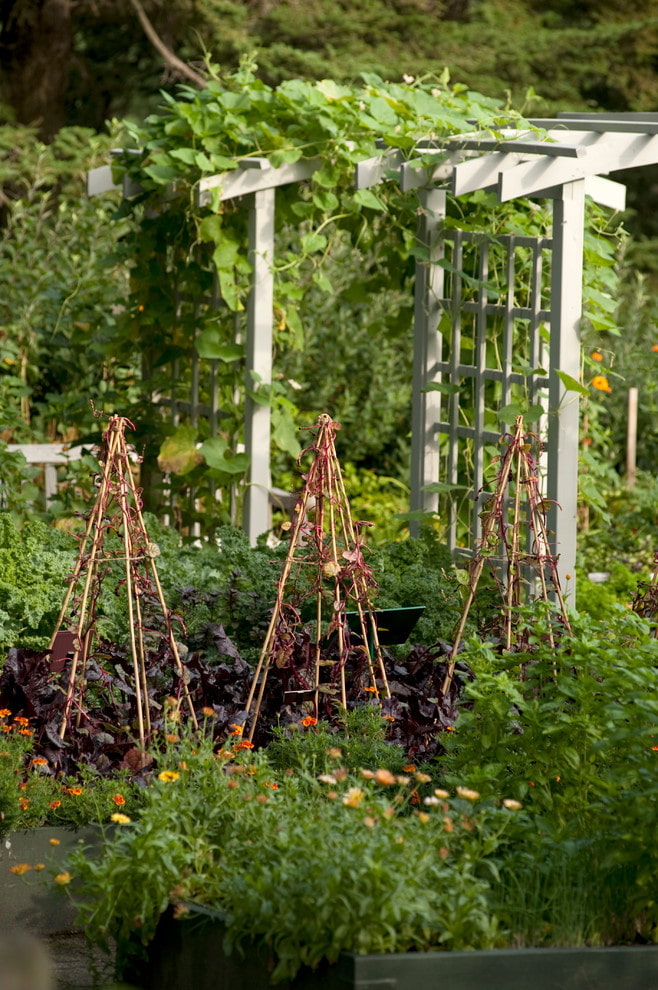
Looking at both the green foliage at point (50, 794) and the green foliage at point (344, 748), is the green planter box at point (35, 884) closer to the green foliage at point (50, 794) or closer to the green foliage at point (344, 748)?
the green foliage at point (50, 794)

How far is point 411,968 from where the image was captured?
2.12m

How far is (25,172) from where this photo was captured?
1048cm

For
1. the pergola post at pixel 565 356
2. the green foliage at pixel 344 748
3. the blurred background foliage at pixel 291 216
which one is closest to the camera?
the green foliage at pixel 344 748

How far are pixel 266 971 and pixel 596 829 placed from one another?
73cm

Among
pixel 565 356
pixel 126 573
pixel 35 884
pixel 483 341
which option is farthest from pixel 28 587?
pixel 483 341

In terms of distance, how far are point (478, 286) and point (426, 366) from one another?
434 millimetres

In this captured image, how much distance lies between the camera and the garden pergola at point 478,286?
4.21 meters

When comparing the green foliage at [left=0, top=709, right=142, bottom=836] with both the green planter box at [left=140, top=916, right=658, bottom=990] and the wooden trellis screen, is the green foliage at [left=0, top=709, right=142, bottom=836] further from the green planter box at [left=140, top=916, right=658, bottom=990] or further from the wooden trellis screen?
the wooden trellis screen

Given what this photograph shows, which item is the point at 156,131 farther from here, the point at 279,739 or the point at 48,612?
the point at 279,739

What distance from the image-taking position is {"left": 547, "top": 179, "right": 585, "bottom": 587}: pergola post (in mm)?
4188

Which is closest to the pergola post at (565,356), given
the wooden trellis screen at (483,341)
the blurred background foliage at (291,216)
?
the wooden trellis screen at (483,341)

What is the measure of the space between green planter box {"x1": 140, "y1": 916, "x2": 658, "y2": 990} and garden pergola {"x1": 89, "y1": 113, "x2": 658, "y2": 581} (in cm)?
207

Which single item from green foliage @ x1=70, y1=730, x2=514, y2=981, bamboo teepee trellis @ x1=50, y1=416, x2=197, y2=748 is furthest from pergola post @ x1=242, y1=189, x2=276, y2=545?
green foliage @ x1=70, y1=730, x2=514, y2=981

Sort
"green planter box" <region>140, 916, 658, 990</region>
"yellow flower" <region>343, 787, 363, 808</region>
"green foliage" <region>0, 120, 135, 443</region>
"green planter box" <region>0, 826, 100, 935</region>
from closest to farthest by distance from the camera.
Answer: "green planter box" <region>140, 916, 658, 990</region>
"yellow flower" <region>343, 787, 363, 808</region>
"green planter box" <region>0, 826, 100, 935</region>
"green foliage" <region>0, 120, 135, 443</region>
